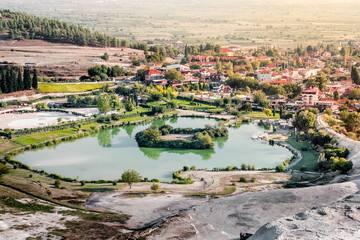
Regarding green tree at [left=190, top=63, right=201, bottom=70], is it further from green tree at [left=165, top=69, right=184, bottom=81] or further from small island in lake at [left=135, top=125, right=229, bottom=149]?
small island in lake at [left=135, top=125, right=229, bottom=149]

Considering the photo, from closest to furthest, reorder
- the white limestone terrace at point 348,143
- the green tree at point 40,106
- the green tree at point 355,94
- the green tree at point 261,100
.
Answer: the white limestone terrace at point 348,143
the green tree at point 40,106
the green tree at point 261,100
the green tree at point 355,94

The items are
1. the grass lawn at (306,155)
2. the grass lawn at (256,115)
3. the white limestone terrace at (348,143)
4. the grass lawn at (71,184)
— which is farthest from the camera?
the grass lawn at (256,115)

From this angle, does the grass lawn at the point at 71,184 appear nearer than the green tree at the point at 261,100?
Yes

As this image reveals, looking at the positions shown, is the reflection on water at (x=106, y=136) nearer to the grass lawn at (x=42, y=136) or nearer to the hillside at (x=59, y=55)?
the grass lawn at (x=42, y=136)

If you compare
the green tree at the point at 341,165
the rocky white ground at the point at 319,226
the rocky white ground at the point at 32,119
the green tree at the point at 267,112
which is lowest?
the rocky white ground at the point at 32,119

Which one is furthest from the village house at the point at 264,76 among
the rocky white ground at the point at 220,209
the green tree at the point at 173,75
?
the rocky white ground at the point at 220,209

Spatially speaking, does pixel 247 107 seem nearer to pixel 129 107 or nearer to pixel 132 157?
pixel 129 107
